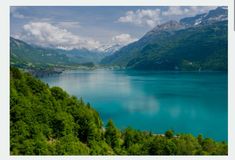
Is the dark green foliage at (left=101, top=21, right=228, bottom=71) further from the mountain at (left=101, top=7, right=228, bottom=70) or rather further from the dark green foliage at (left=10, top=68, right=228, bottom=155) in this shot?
the dark green foliage at (left=10, top=68, right=228, bottom=155)

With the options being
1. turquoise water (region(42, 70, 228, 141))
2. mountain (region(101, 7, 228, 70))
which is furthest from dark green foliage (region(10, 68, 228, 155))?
mountain (region(101, 7, 228, 70))

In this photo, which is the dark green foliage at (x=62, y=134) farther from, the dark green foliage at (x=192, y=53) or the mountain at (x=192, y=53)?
the dark green foliage at (x=192, y=53)

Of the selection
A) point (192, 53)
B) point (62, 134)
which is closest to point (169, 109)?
point (62, 134)

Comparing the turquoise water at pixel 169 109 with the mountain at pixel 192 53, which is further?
the mountain at pixel 192 53

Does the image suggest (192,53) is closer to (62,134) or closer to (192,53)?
(192,53)

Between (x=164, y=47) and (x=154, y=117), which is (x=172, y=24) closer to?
(x=164, y=47)

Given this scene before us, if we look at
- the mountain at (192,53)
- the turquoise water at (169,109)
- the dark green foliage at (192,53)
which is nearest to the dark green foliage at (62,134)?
the turquoise water at (169,109)

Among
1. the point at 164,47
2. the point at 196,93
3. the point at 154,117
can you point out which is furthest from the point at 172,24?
the point at 154,117

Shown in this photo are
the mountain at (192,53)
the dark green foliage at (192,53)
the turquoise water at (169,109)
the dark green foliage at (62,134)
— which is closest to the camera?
the dark green foliage at (62,134)
